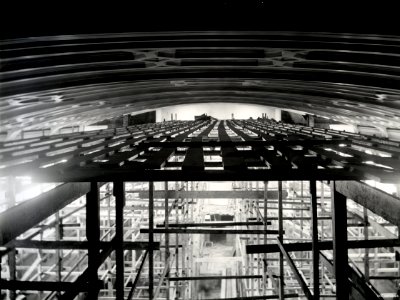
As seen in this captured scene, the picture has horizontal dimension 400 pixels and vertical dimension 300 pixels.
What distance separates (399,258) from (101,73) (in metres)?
5.20

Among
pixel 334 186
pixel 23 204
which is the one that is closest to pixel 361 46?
pixel 334 186

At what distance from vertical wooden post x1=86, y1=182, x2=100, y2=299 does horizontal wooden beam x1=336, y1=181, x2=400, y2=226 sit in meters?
1.94

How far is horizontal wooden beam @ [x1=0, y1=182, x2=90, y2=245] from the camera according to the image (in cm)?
176

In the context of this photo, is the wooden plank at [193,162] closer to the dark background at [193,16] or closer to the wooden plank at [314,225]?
the wooden plank at [314,225]

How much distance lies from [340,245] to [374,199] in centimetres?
68

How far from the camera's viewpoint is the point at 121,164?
82.3 inches

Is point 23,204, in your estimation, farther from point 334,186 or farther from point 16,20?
point 334,186

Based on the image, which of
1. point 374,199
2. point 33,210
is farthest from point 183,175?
point 374,199

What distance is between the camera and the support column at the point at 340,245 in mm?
2705

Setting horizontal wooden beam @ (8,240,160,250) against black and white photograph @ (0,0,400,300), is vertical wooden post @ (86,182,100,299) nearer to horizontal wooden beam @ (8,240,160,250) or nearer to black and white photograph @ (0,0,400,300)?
black and white photograph @ (0,0,400,300)

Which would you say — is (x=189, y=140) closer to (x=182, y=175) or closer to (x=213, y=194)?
(x=182, y=175)

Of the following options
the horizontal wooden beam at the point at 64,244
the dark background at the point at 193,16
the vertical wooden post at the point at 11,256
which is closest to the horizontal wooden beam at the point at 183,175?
the horizontal wooden beam at the point at 64,244

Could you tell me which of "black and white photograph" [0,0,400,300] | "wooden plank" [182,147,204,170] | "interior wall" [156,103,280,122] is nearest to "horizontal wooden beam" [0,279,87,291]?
"black and white photograph" [0,0,400,300]

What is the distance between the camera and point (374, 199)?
229 cm
